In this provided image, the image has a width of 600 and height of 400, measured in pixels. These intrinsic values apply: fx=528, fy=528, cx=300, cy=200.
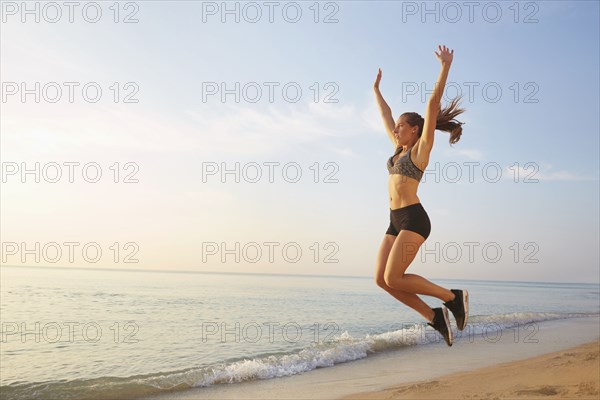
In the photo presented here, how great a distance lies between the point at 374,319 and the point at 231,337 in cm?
833

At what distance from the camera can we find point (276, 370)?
514 inches

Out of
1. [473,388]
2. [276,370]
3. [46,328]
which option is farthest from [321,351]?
[46,328]

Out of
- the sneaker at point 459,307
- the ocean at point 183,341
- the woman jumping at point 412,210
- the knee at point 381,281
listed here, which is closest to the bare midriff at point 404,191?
the woman jumping at point 412,210

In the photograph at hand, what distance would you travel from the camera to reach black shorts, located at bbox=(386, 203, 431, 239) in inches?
144

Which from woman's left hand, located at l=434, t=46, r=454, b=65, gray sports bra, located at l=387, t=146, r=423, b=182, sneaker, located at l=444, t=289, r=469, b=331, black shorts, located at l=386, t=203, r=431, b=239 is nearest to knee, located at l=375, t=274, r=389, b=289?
black shorts, located at l=386, t=203, r=431, b=239

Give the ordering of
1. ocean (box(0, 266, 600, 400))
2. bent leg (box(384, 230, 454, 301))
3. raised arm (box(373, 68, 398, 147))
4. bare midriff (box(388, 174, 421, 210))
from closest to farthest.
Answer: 1. bent leg (box(384, 230, 454, 301))
2. bare midriff (box(388, 174, 421, 210))
3. raised arm (box(373, 68, 398, 147))
4. ocean (box(0, 266, 600, 400))

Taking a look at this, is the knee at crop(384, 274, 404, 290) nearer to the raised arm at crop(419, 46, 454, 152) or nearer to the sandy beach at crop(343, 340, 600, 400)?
the raised arm at crop(419, 46, 454, 152)

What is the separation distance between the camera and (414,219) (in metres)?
3.67

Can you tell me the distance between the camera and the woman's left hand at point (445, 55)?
351cm

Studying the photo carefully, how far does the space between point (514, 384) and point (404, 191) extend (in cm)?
872

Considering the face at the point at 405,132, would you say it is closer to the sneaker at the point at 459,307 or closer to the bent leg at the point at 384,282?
the bent leg at the point at 384,282

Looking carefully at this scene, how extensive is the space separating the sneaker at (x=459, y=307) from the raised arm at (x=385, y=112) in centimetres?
127

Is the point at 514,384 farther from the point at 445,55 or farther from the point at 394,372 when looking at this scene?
the point at 445,55

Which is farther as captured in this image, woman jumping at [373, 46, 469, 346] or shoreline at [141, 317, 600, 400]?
shoreline at [141, 317, 600, 400]
